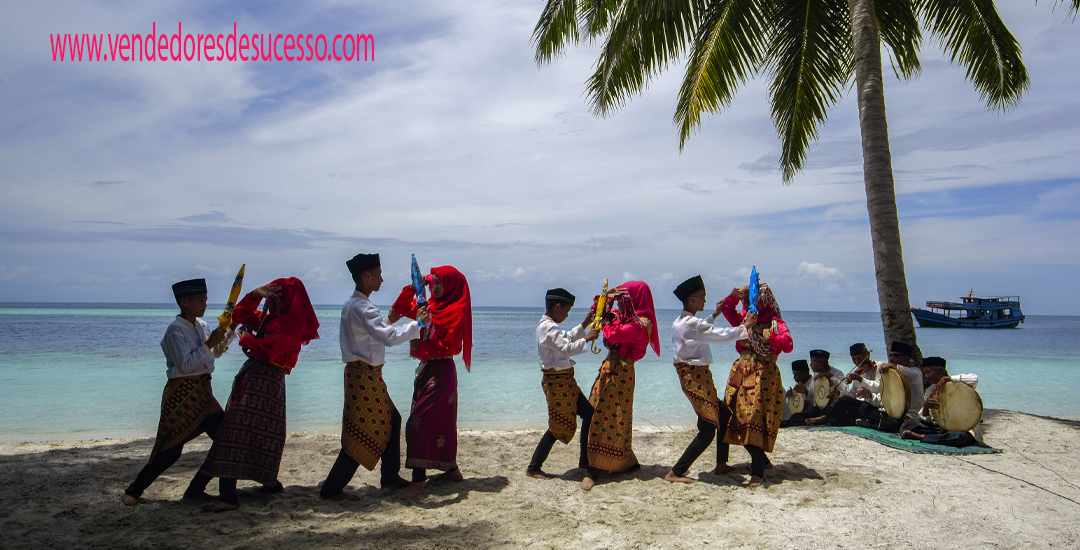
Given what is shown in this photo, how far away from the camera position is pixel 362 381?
4395mm

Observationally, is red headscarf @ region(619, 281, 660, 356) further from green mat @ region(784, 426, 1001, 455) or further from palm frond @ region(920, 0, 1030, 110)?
palm frond @ region(920, 0, 1030, 110)

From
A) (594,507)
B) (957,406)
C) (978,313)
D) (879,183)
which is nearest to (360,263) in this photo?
(594,507)

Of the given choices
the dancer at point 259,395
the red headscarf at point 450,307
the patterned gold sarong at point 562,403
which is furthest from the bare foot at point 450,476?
the dancer at point 259,395

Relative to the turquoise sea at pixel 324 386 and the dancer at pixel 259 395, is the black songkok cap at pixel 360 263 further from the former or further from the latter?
the turquoise sea at pixel 324 386

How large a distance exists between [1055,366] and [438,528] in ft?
83.2

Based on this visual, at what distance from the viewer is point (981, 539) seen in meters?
3.80

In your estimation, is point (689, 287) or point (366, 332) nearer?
point (366, 332)

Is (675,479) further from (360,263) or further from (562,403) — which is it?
(360,263)

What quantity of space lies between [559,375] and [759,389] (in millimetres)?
1606

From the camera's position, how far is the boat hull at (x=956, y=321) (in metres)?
42.1

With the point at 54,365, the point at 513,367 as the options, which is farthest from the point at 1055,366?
the point at 54,365

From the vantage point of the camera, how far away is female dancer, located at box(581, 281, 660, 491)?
4883mm

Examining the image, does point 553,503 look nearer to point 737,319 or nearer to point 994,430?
point 737,319

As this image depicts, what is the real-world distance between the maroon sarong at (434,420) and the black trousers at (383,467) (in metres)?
0.11
